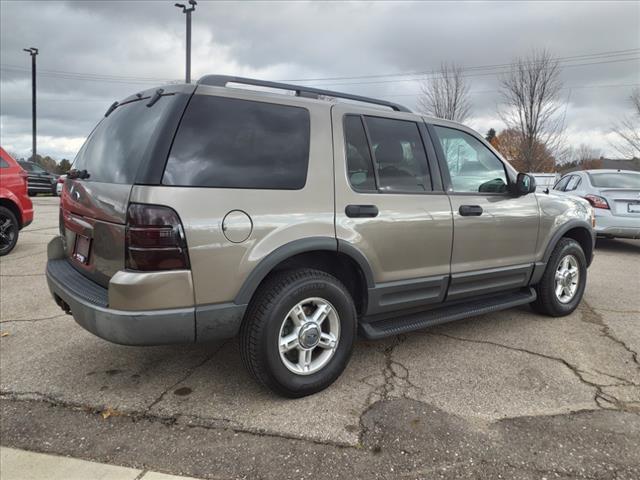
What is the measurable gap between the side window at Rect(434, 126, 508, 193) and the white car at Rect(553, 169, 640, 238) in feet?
18.2

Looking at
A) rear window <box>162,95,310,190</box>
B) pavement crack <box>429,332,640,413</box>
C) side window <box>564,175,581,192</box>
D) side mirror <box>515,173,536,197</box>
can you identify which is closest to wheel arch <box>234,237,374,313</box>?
rear window <box>162,95,310,190</box>

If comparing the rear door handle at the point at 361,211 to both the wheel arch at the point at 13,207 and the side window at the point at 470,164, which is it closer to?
the side window at the point at 470,164

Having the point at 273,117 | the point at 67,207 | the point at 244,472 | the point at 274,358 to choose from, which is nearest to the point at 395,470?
the point at 244,472

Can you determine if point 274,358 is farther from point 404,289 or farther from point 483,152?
point 483,152

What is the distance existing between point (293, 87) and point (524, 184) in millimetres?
2150

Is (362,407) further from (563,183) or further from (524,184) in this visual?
(563,183)

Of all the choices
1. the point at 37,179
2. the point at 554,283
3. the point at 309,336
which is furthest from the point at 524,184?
the point at 37,179

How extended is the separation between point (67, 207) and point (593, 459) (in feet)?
11.6

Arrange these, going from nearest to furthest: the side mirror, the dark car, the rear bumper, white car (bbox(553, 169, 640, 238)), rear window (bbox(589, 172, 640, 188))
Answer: the rear bumper
the side mirror
white car (bbox(553, 169, 640, 238))
rear window (bbox(589, 172, 640, 188))
the dark car

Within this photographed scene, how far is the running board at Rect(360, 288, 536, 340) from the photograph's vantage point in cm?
331

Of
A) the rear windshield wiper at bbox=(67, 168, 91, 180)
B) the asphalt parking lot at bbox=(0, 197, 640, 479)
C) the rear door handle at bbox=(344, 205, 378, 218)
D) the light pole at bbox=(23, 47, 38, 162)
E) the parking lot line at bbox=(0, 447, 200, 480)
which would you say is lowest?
the parking lot line at bbox=(0, 447, 200, 480)

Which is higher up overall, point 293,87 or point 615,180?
point 293,87

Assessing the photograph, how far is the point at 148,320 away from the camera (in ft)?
8.16

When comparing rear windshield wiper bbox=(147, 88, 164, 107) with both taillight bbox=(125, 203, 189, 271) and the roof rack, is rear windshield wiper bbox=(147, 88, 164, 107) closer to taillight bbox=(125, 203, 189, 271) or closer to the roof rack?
the roof rack
